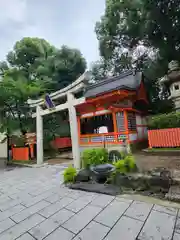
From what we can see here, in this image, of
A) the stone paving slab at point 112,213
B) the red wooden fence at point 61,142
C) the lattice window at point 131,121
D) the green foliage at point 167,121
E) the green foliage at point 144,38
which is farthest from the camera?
the red wooden fence at point 61,142

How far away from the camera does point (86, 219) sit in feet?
7.95

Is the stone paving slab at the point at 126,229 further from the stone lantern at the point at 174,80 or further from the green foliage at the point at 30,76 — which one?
the stone lantern at the point at 174,80

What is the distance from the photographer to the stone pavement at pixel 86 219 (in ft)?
6.61

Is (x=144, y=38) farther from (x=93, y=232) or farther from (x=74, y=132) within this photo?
(x=93, y=232)

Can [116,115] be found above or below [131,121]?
above

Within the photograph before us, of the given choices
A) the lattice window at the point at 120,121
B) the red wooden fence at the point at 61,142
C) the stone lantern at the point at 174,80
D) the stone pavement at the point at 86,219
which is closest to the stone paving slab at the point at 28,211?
the stone pavement at the point at 86,219

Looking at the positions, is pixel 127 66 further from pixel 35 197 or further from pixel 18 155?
pixel 35 197

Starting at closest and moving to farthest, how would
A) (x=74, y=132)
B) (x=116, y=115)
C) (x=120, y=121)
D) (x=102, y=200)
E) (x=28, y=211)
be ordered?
1. (x=28, y=211)
2. (x=102, y=200)
3. (x=74, y=132)
4. (x=120, y=121)
5. (x=116, y=115)

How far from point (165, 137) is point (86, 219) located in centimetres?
563

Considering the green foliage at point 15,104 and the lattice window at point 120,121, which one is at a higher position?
the green foliage at point 15,104

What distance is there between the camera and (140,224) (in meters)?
2.15

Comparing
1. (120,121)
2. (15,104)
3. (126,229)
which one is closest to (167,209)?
(126,229)

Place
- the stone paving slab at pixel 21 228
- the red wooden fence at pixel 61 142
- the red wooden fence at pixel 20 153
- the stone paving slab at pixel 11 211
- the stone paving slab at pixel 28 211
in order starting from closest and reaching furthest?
the stone paving slab at pixel 21 228
the stone paving slab at pixel 28 211
the stone paving slab at pixel 11 211
the red wooden fence at pixel 20 153
the red wooden fence at pixel 61 142

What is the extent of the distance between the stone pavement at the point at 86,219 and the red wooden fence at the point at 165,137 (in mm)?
4633
